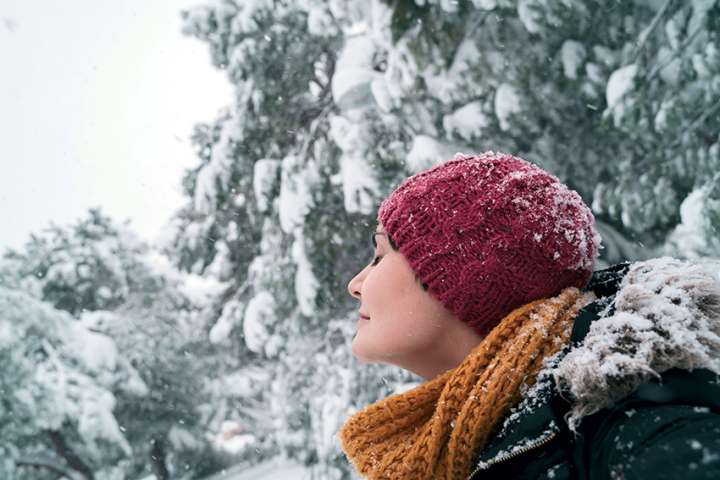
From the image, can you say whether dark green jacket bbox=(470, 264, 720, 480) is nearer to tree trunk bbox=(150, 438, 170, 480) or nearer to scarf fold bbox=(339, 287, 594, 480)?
scarf fold bbox=(339, 287, 594, 480)

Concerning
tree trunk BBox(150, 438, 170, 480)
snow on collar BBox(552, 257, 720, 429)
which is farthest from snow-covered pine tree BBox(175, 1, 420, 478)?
tree trunk BBox(150, 438, 170, 480)

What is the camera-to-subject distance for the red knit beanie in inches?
58.5

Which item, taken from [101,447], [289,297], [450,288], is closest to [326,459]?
[289,297]

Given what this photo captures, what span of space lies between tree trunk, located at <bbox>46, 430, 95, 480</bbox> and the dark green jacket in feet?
45.7

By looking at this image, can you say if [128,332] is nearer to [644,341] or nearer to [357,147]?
[357,147]

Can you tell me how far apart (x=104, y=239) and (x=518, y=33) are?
594 inches

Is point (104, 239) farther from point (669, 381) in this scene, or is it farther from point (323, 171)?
point (669, 381)

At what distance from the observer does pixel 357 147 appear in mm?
5863

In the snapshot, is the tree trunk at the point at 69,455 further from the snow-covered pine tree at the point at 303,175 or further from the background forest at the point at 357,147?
the snow-covered pine tree at the point at 303,175

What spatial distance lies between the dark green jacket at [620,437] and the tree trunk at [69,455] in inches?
549

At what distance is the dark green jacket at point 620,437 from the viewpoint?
820 millimetres

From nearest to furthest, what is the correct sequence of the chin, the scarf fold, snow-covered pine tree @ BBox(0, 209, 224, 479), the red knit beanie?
the scarf fold → the red knit beanie → the chin → snow-covered pine tree @ BBox(0, 209, 224, 479)

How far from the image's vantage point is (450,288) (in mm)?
1535

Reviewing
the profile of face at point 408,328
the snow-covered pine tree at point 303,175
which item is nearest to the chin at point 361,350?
the profile of face at point 408,328
